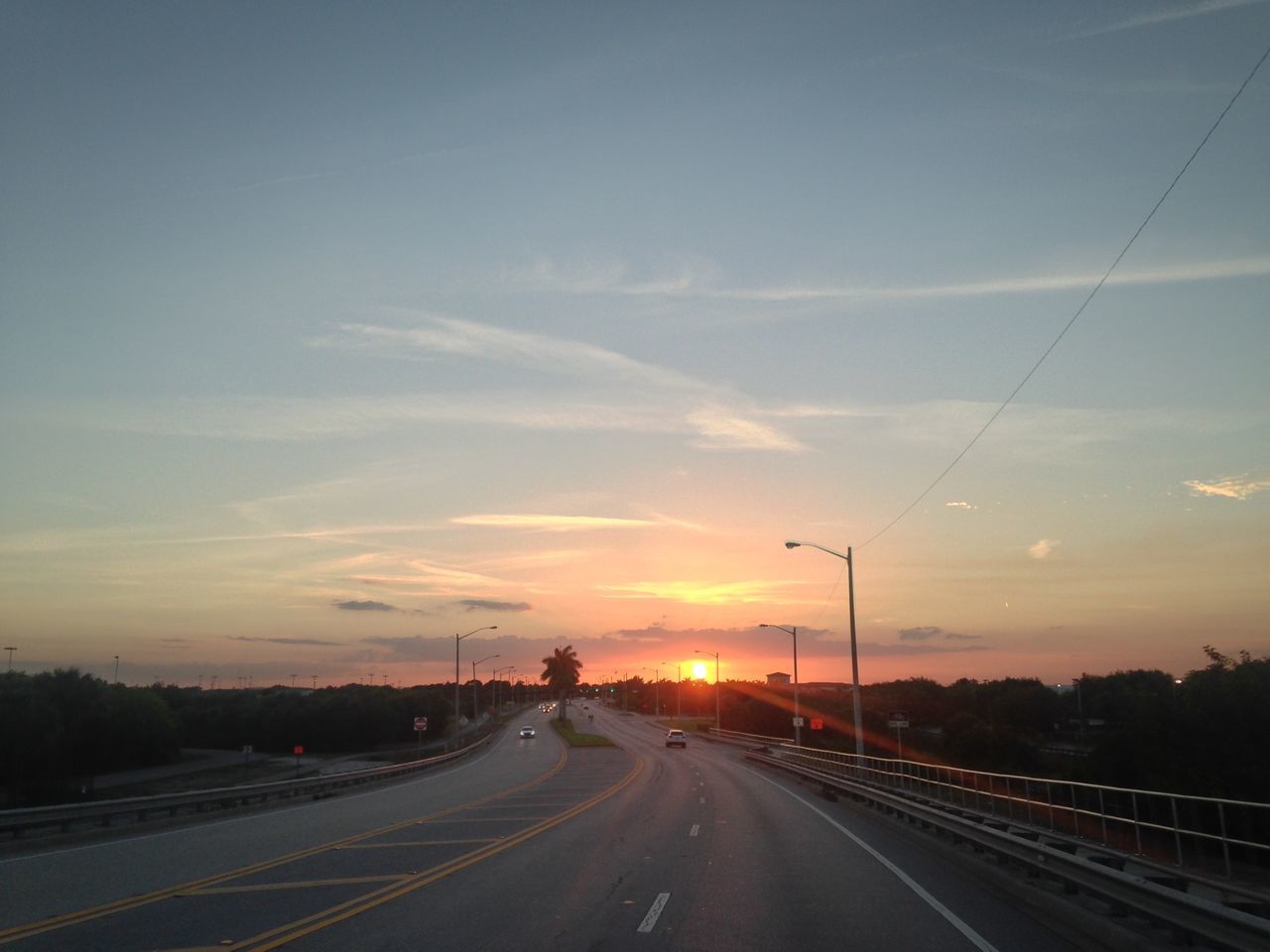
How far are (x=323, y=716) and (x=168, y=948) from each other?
13492 cm

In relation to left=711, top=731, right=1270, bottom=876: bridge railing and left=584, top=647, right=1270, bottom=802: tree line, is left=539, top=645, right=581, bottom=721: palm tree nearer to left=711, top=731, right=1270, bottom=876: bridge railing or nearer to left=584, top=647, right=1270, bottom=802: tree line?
left=584, top=647, right=1270, bottom=802: tree line

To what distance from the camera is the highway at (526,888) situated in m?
11.2

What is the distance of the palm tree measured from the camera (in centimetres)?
15938

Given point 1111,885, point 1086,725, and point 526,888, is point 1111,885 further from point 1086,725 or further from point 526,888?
point 1086,725

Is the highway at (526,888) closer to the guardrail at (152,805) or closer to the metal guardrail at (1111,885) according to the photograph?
the metal guardrail at (1111,885)

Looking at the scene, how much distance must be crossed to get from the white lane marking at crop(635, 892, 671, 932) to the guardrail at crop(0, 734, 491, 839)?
15.0 metres

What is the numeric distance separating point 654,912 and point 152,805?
742 inches

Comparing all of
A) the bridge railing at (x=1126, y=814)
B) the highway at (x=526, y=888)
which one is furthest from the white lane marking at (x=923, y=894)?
the bridge railing at (x=1126, y=814)

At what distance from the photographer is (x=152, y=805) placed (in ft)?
85.6

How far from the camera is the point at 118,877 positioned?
635 inches

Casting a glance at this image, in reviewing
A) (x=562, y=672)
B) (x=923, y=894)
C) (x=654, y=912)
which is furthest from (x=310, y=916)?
(x=562, y=672)

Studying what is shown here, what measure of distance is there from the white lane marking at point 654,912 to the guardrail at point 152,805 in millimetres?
14951

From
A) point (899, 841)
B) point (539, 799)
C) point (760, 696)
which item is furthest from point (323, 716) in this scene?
point (899, 841)

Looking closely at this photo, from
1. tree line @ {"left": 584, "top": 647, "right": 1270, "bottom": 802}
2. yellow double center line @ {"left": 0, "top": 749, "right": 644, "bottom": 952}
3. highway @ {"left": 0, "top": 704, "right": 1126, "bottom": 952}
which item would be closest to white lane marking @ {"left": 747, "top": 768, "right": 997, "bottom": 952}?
highway @ {"left": 0, "top": 704, "right": 1126, "bottom": 952}
